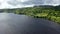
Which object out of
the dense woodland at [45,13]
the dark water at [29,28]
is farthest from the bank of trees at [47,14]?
the dark water at [29,28]

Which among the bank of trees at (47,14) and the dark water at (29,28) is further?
the bank of trees at (47,14)

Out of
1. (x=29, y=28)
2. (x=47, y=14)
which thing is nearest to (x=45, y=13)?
(x=47, y=14)

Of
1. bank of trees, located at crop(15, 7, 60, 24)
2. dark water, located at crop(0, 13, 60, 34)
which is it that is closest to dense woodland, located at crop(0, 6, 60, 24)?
bank of trees, located at crop(15, 7, 60, 24)

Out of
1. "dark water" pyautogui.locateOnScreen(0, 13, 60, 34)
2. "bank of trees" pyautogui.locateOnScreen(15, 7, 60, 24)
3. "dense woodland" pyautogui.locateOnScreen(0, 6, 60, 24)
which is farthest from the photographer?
"dense woodland" pyautogui.locateOnScreen(0, 6, 60, 24)

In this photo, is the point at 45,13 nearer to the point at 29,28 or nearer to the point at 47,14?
the point at 47,14

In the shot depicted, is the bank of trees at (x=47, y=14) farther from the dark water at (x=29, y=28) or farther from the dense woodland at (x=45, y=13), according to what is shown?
the dark water at (x=29, y=28)

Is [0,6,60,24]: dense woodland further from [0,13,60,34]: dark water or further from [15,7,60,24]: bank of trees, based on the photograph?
[0,13,60,34]: dark water

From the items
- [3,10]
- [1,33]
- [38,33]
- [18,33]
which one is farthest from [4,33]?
[3,10]

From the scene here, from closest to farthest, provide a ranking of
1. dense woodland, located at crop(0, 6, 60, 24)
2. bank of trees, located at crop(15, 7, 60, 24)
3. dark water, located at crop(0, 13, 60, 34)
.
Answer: dark water, located at crop(0, 13, 60, 34) → bank of trees, located at crop(15, 7, 60, 24) → dense woodland, located at crop(0, 6, 60, 24)

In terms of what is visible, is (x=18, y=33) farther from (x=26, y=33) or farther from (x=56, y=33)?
(x=56, y=33)

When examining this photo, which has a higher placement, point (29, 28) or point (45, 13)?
point (29, 28)

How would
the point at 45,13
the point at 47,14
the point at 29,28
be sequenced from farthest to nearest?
the point at 45,13 < the point at 47,14 < the point at 29,28
